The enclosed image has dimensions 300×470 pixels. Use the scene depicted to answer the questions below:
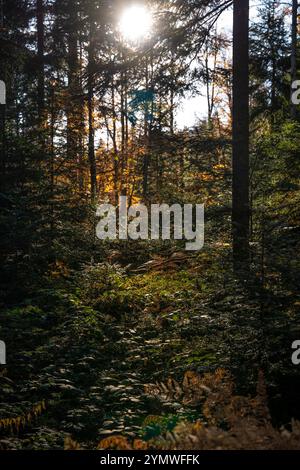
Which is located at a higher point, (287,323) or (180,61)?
(180,61)

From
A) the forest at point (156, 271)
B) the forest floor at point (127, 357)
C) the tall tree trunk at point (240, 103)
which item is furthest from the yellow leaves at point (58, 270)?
the tall tree trunk at point (240, 103)

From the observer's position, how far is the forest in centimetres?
484

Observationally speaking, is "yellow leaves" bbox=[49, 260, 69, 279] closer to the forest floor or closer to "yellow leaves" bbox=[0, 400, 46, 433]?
the forest floor

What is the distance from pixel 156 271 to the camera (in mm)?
11375

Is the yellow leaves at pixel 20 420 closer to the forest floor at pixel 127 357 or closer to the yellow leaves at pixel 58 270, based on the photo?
the forest floor at pixel 127 357

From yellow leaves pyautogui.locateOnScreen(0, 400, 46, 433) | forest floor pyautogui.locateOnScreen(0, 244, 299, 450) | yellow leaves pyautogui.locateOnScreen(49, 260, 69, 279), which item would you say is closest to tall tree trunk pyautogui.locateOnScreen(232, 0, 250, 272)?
forest floor pyautogui.locateOnScreen(0, 244, 299, 450)

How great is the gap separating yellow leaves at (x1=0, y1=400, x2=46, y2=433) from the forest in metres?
0.03

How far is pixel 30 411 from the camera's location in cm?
501

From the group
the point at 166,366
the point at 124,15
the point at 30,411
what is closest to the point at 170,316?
the point at 166,366

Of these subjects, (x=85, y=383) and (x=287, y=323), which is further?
(x=85, y=383)

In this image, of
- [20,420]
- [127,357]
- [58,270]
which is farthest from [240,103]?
[20,420]
